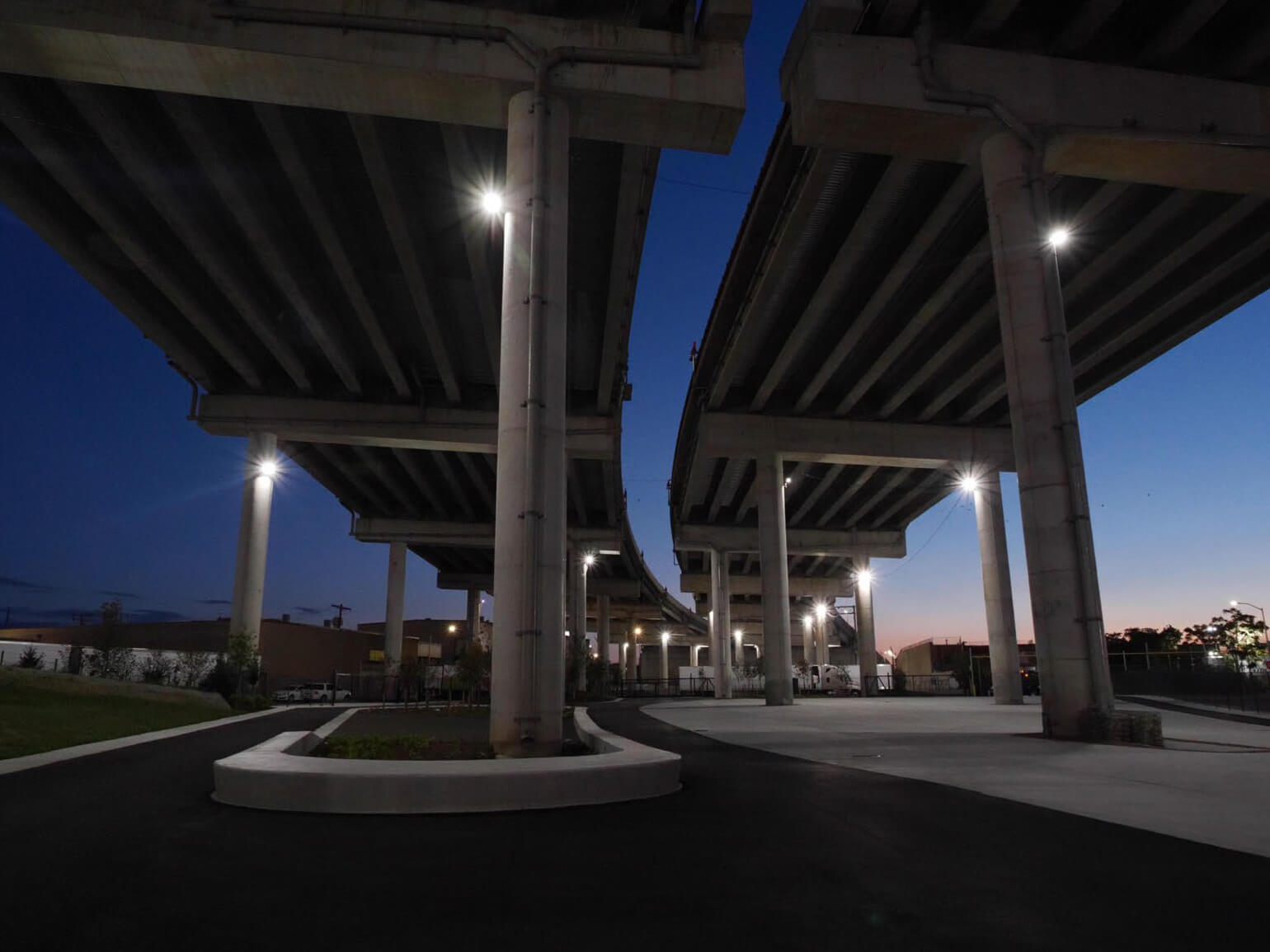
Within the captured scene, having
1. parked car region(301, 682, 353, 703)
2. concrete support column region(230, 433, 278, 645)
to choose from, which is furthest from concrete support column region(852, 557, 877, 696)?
concrete support column region(230, 433, 278, 645)

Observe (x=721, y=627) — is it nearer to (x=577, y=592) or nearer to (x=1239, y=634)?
(x=577, y=592)

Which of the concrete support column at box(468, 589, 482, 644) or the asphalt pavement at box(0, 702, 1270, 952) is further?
the concrete support column at box(468, 589, 482, 644)

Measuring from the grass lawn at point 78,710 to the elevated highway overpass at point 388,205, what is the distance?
7.57 m

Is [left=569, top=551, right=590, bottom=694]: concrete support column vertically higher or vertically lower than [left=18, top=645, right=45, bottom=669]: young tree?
higher

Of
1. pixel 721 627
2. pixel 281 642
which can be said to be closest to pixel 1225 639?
pixel 721 627

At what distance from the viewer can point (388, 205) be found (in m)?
20.7

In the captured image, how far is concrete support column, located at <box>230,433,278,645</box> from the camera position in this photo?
32750mm

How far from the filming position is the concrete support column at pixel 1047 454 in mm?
14695

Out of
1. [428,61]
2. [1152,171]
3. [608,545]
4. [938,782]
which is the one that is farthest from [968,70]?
[608,545]

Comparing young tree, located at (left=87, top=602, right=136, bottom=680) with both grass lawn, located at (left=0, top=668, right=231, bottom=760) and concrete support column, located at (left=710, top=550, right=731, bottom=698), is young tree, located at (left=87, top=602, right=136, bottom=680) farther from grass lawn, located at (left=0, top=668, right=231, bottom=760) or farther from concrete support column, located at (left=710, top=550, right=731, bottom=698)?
concrete support column, located at (left=710, top=550, right=731, bottom=698)

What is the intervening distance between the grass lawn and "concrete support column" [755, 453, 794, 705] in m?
22.0

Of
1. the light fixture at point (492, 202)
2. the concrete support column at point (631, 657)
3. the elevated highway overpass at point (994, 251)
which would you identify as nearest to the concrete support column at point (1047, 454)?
the elevated highway overpass at point (994, 251)

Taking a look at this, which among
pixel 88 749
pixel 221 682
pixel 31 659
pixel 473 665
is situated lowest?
pixel 88 749

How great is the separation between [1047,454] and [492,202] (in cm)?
1409
